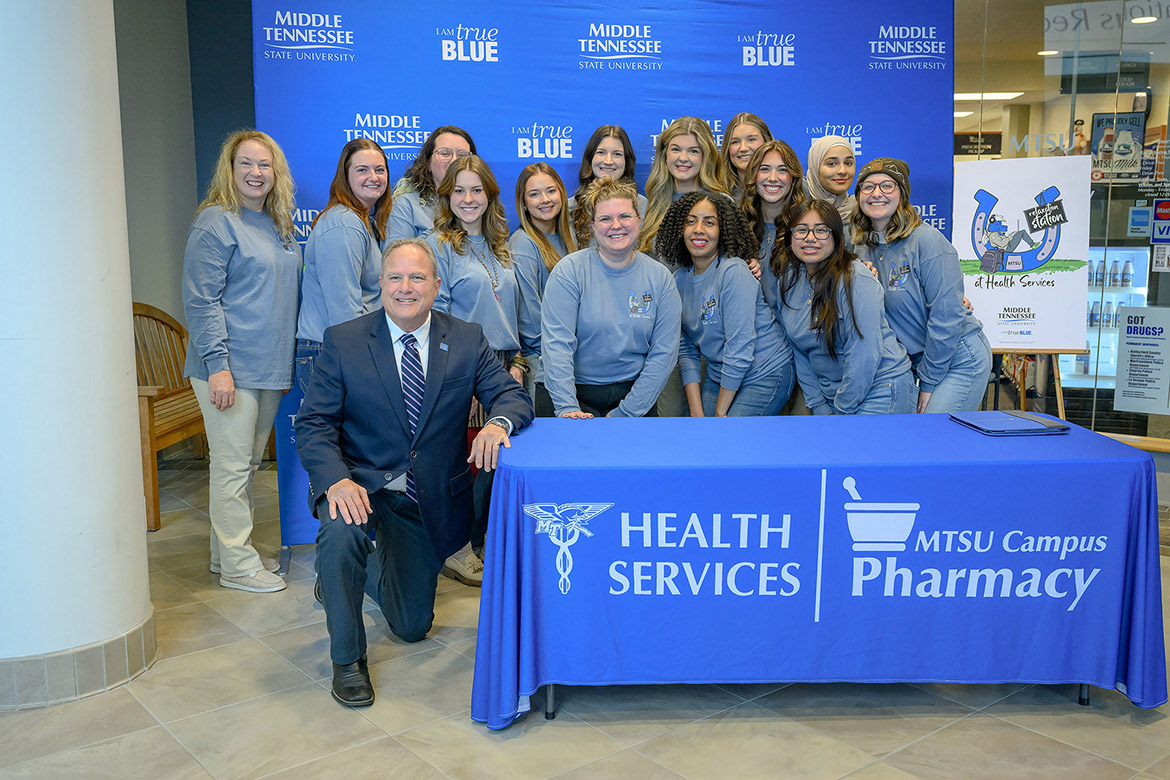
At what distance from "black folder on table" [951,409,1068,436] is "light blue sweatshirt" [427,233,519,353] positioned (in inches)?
66.8

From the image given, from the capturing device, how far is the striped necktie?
2.84 meters

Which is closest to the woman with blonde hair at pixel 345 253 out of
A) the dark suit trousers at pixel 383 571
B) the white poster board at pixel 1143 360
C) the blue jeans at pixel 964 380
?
the dark suit trousers at pixel 383 571

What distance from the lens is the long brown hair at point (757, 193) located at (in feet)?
12.3

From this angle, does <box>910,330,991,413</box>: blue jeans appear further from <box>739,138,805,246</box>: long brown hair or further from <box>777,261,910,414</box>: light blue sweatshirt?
<box>739,138,805,246</box>: long brown hair

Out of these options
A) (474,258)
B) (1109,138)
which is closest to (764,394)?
(474,258)

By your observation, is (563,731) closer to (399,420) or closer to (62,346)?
(399,420)

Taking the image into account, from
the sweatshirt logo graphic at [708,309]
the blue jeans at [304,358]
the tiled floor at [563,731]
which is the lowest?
the tiled floor at [563,731]

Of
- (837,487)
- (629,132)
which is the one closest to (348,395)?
(837,487)

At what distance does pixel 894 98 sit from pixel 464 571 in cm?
292

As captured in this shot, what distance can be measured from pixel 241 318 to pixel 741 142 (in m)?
2.16

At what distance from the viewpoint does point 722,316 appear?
11.8 ft

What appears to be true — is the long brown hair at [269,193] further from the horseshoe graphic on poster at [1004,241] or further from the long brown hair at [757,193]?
the horseshoe graphic on poster at [1004,241]

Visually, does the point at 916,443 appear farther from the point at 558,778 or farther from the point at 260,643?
the point at 260,643

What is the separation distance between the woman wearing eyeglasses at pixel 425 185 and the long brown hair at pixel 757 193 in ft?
3.75
